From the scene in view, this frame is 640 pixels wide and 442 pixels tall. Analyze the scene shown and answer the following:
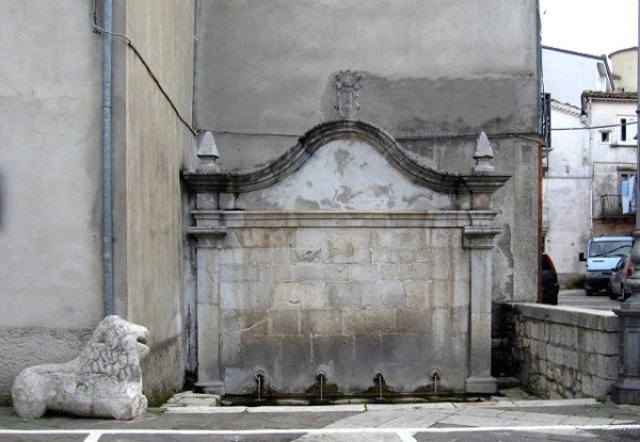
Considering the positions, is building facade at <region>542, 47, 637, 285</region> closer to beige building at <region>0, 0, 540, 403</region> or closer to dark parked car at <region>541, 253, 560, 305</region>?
dark parked car at <region>541, 253, 560, 305</region>

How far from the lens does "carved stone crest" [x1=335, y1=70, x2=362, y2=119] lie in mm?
11117

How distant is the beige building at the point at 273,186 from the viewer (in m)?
7.25

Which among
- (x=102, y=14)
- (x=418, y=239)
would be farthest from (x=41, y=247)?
(x=418, y=239)

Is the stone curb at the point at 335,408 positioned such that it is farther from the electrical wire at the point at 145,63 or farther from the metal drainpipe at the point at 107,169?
the electrical wire at the point at 145,63

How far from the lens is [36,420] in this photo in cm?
671

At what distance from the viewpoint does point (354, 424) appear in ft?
23.0

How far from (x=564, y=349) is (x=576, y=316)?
0.61 metres

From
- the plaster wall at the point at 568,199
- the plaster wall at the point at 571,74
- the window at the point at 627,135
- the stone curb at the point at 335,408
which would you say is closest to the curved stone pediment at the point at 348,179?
the stone curb at the point at 335,408

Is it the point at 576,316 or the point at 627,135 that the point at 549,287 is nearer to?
the point at 576,316

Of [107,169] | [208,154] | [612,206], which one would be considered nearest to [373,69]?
[208,154]

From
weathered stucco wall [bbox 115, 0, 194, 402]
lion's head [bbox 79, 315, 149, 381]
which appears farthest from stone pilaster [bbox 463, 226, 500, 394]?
lion's head [bbox 79, 315, 149, 381]

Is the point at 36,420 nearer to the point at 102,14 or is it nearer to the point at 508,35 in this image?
the point at 102,14

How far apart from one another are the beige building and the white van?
15494 mm

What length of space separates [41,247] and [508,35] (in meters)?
8.12
